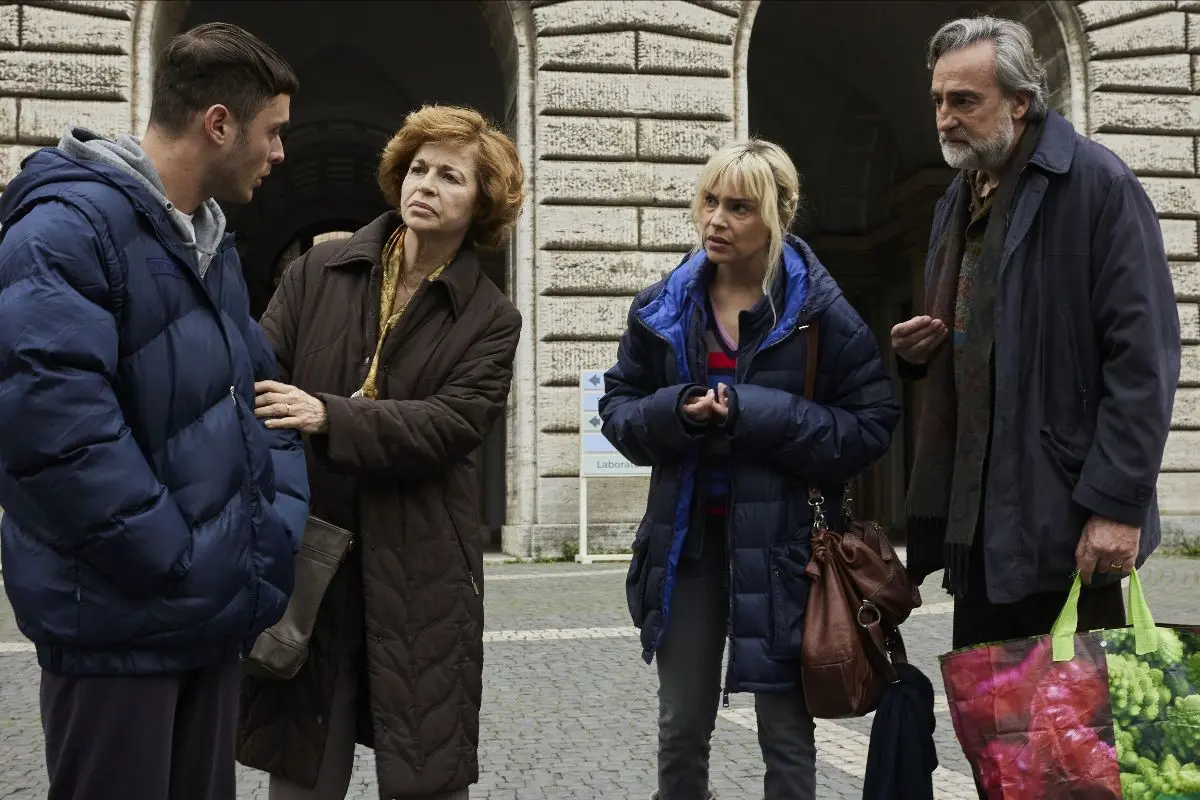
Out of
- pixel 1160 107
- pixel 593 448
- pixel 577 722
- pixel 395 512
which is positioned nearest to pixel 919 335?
pixel 395 512

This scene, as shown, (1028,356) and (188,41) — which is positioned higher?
(188,41)

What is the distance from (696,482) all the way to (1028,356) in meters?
0.82

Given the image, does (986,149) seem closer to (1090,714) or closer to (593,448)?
(1090,714)

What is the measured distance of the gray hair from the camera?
290 centimetres

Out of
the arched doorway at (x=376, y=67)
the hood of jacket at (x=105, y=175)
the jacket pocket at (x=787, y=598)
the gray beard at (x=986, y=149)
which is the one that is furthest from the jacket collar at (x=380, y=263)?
the arched doorway at (x=376, y=67)

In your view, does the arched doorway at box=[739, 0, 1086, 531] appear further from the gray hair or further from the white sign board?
the gray hair

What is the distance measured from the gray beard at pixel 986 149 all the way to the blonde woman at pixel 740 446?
434 millimetres

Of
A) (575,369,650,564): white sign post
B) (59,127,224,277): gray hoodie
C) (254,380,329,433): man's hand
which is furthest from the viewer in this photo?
(575,369,650,564): white sign post

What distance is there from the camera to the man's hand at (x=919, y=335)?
3.04m

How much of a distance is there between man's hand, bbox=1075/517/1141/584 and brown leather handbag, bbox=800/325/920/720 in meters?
0.44

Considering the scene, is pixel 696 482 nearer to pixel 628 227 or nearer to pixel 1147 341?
pixel 1147 341

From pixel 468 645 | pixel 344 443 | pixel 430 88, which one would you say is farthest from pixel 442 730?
pixel 430 88

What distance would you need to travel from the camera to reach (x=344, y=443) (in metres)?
2.78

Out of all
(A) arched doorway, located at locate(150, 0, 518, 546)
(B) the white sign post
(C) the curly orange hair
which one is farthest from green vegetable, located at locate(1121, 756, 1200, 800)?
(A) arched doorway, located at locate(150, 0, 518, 546)
